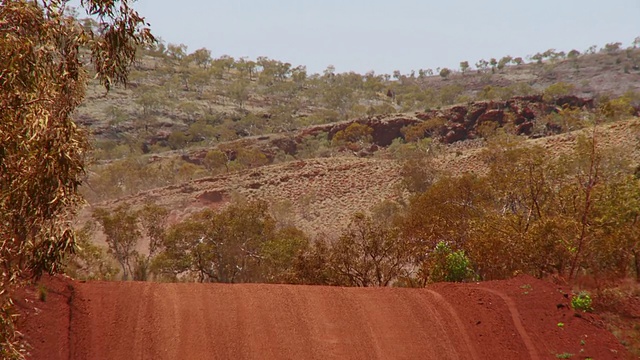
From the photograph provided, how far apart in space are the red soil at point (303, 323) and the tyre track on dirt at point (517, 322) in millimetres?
15

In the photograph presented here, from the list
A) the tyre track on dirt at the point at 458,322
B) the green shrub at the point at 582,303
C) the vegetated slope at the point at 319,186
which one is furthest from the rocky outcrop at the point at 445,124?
the tyre track on dirt at the point at 458,322

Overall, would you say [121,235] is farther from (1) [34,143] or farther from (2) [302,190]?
(2) [302,190]

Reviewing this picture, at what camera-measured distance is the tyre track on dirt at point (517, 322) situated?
7688mm

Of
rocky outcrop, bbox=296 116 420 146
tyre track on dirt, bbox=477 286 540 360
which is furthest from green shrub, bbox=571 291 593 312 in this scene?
rocky outcrop, bbox=296 116 420 146

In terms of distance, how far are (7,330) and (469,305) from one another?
639cm

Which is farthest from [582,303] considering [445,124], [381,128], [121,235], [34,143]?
[381,128]

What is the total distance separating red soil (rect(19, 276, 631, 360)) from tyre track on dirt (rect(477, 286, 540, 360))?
0.02 meters

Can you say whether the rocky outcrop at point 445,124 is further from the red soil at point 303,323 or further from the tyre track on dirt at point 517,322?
the red soil at point 303,323

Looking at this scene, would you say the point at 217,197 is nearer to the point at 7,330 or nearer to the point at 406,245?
the point at 406,245

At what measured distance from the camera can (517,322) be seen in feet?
26.9

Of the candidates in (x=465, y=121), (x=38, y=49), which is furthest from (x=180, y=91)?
(x=38, y=49)

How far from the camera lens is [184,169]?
55.8 meters

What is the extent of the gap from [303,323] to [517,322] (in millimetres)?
3190

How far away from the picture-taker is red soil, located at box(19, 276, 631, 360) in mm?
7207
